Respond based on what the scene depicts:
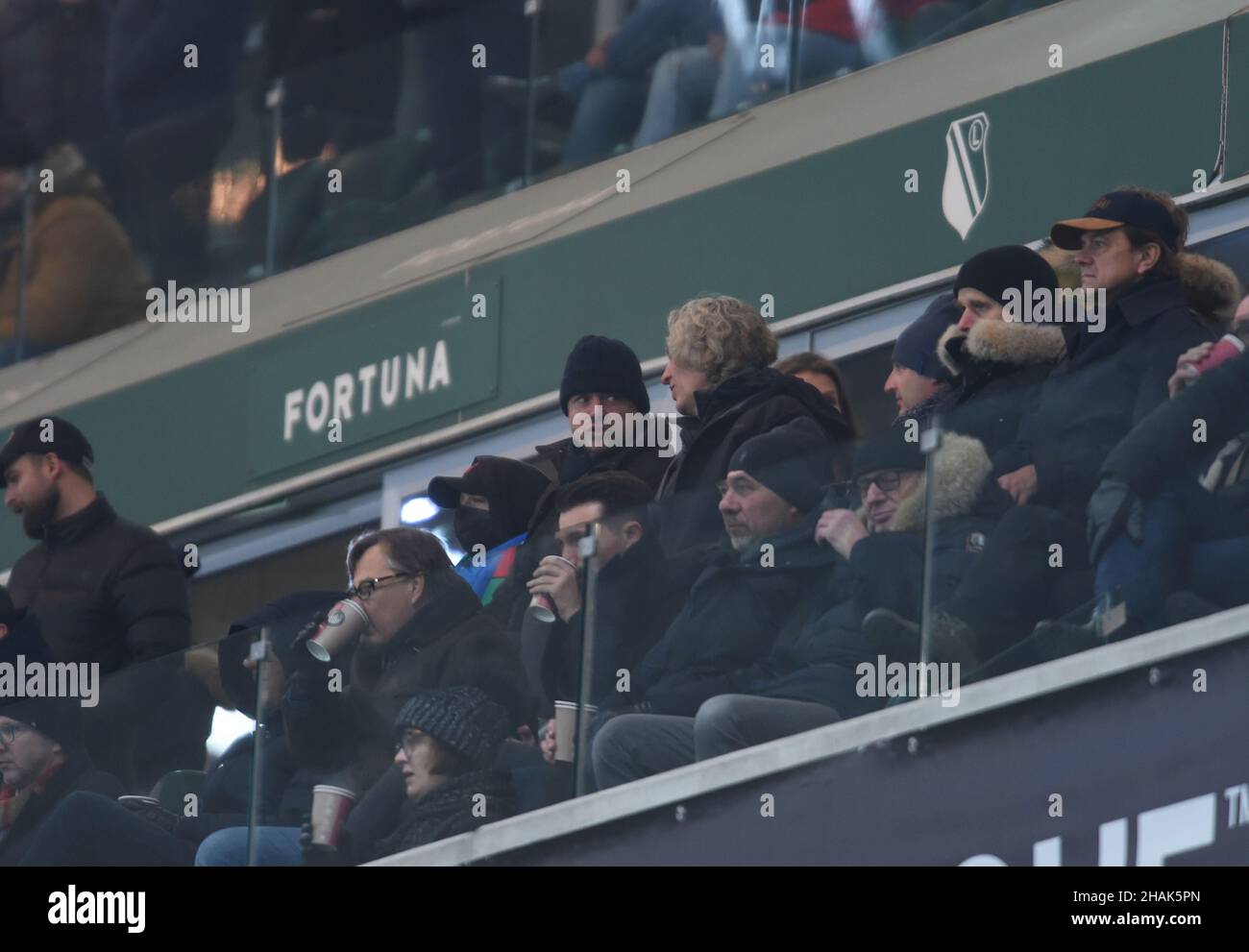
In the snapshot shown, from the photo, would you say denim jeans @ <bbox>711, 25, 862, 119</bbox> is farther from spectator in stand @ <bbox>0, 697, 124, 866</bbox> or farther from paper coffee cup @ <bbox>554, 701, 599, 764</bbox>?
paper coffee cup @ <bbox>554, 701, 599, 764</bbox>

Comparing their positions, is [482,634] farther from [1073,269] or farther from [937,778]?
[1073,269]

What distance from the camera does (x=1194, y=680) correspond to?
8.44 metres

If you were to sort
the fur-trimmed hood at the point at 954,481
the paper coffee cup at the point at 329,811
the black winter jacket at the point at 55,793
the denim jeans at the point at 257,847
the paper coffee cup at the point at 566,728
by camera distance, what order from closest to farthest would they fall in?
the fur-trimmed hood at the point at 954,481 → the paper coffee cup at the point at 566,728 → the paper coffee cup at the point at 329,811 → the denim jeans at the point at 257,847 → the black winter jacket at the point at 55,793

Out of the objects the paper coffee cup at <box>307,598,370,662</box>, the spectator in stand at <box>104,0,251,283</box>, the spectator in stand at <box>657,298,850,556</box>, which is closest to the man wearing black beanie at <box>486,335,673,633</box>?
the spectator in stand at <box>657,298,850,556</box>

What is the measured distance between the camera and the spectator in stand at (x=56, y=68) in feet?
50.1

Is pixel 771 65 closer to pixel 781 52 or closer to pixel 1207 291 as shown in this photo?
pixel 781 52

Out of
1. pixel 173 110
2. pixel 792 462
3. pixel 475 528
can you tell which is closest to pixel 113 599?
pixel 475 528

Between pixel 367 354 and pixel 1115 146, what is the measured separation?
12.7 feet

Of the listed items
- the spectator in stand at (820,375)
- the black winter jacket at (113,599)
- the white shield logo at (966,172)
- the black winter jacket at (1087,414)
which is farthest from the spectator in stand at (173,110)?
the black winter jacket at (1087,414)

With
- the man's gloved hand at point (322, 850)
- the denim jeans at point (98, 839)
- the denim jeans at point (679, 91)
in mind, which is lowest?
the man's gloved hand at point (322, 850)

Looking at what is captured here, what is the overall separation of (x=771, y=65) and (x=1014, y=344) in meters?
4.56

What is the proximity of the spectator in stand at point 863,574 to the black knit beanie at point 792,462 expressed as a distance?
0.24 feet

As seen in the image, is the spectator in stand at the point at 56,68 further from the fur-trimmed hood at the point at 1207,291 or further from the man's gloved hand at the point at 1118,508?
the man's gloved hand at the point at 1118,508

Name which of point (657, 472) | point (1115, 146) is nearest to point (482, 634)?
point (657, 472)
